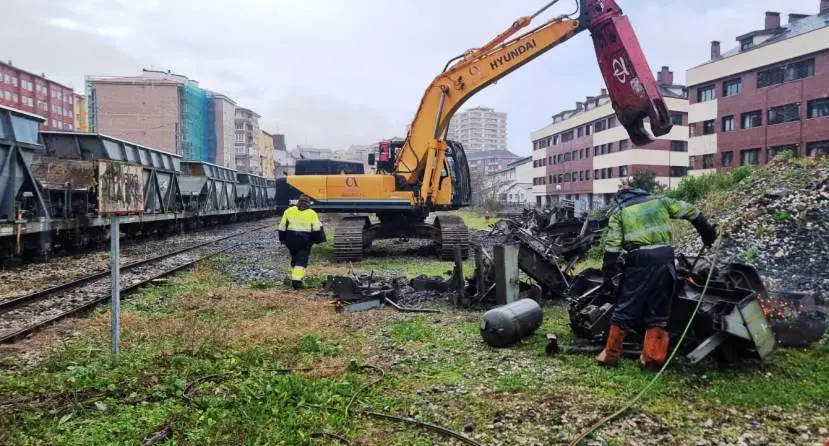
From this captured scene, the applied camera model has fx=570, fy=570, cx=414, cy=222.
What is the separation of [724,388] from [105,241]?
16.4 metres

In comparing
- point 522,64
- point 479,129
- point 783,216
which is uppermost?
point 479,129

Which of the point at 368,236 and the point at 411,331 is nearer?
the point at 411,331

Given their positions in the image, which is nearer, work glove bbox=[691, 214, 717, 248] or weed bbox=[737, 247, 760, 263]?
work glove bbox=[691, 214, 717, 248]

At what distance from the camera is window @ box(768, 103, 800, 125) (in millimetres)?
33812

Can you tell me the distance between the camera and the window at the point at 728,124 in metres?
39.0

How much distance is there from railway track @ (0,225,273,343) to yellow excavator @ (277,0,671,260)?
319 cm

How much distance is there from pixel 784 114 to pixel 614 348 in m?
37.2

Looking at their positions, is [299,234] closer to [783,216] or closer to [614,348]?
[614,348]

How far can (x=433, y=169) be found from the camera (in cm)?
1212

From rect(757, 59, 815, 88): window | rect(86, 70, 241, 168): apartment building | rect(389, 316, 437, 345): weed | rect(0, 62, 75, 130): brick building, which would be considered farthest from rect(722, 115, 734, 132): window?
rect(0, 62, 75, 130): brick building

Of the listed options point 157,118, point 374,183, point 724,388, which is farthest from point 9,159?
point 157,118

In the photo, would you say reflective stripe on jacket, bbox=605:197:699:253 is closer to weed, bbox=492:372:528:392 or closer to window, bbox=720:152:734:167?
weed, bbox=492:372:528:392

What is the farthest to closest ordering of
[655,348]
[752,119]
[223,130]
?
[223,130] < [752,119] < [655,348]

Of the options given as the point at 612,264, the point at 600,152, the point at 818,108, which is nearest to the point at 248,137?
the point at 600,152
